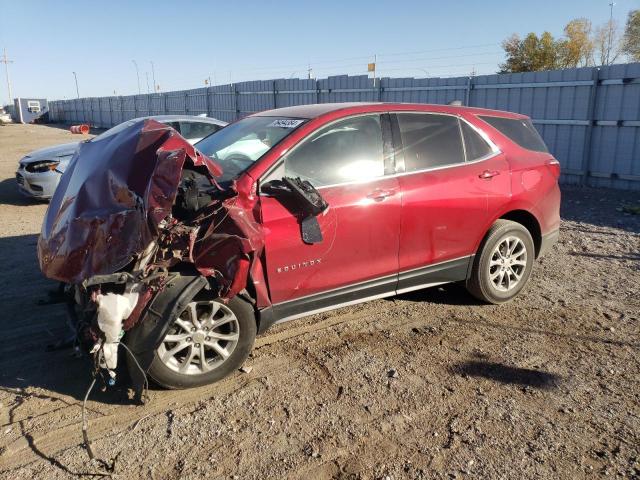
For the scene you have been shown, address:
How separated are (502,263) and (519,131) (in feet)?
4.36

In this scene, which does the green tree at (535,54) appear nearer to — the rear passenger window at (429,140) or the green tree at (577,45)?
the green tree at (577,45)

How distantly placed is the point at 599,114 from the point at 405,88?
16.7 feet

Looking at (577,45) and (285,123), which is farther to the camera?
(577,45)

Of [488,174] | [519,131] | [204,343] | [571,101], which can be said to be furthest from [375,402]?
[571,101]

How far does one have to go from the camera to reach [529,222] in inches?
207

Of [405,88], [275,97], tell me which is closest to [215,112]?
[275,97]

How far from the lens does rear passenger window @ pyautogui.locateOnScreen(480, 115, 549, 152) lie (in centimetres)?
509

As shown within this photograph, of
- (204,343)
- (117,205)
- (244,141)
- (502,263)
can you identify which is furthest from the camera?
(502,263)

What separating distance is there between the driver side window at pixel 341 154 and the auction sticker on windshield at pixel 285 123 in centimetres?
20

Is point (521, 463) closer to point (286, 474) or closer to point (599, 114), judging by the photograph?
point (286, 474)

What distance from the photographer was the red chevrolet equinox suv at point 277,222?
3.23 m

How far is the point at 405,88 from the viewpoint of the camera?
14406 mm

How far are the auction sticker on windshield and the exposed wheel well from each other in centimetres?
221

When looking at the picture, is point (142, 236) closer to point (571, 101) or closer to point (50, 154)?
point (50, 154)
